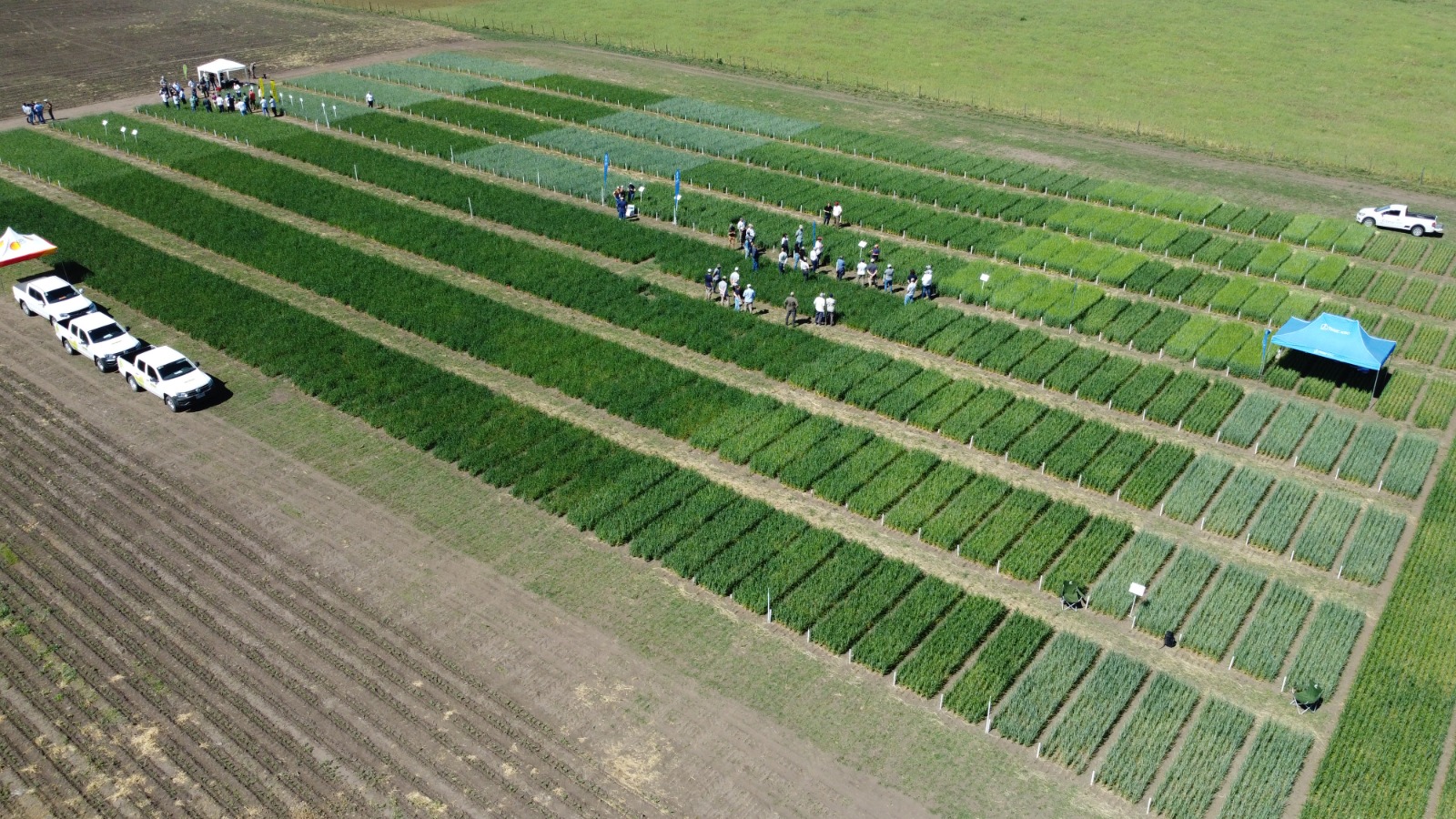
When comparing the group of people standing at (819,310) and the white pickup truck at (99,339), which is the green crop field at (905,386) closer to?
the group of people standing at (819,310)

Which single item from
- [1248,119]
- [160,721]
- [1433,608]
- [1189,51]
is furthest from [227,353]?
[1189,51]

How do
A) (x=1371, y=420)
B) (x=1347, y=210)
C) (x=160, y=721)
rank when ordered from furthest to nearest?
1. (x=1347, y=210)
2. (x=1371, y=420)
3. (x=160, y=721)

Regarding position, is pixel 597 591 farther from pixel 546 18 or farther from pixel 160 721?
pixel 546 18

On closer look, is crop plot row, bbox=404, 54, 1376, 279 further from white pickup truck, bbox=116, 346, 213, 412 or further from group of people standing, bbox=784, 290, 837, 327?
white pickup truck, bbox=116, 346, 213, 412

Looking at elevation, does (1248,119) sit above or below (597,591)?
above

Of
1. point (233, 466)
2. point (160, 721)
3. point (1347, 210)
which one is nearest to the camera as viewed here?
point (160, 721)

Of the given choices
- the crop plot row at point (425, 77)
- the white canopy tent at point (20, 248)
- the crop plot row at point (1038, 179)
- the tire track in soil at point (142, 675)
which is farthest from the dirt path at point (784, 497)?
the crop plot row at point (1038, 179)
